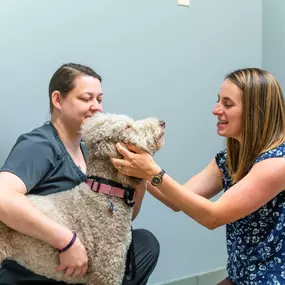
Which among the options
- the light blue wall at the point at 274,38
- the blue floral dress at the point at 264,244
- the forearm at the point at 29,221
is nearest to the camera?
the forearm at the point at 29,221

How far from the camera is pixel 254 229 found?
132 centimetres

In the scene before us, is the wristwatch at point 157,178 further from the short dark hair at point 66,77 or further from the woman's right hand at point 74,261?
the short dark hair at point 66,77

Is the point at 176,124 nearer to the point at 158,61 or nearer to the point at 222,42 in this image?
the point at 158,61

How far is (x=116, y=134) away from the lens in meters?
1.14

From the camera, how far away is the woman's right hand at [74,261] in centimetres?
109

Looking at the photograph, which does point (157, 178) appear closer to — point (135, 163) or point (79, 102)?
point (135, 163)

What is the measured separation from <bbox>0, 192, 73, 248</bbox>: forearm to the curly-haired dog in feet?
0.13

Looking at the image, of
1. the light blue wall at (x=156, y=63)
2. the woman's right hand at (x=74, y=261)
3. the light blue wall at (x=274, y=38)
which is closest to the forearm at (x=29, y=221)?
the woman's right hand at (x=74, y=261)

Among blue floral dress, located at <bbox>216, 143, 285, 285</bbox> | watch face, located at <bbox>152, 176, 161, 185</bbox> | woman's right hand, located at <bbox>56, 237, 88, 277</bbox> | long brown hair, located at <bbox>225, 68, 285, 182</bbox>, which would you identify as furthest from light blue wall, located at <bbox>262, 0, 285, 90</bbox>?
woman's right hand, located at <bbox>56, 237, 88, 277</bbox>

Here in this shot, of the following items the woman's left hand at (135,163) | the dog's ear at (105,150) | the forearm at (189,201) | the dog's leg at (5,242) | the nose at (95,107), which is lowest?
the dog's leg at (5,242)

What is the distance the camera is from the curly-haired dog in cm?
112

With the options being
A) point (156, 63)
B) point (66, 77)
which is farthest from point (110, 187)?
point (156, 63)

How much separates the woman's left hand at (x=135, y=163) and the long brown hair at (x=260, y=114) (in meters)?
0.36

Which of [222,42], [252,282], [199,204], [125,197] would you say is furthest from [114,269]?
[222,42]
